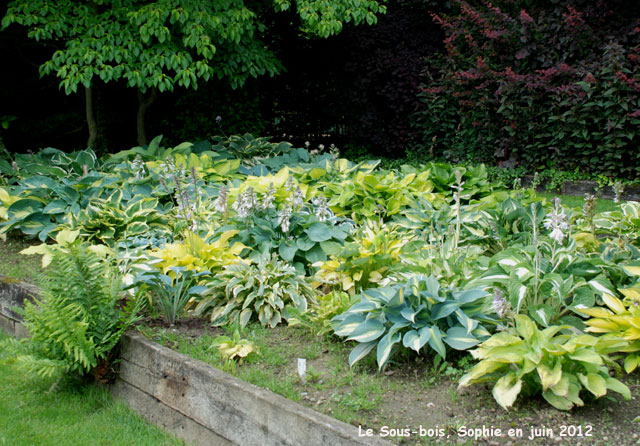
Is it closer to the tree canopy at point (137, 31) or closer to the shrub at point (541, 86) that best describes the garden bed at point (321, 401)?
the tree canopy at point (137, 31)

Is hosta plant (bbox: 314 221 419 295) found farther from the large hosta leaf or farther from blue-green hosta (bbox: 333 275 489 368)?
the large hosta leaf

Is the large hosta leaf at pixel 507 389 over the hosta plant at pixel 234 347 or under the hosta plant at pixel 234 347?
over

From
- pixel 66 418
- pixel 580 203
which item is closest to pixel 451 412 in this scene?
pixel 66 418

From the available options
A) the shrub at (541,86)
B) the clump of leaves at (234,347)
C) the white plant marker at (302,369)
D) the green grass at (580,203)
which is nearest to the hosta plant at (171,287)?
the clump of leaves at (234,347)

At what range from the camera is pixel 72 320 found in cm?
343

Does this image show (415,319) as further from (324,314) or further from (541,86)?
(541,86)

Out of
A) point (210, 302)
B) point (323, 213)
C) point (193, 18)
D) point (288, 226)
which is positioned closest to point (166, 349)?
point (210, 302)

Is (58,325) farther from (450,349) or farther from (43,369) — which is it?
(450,349)

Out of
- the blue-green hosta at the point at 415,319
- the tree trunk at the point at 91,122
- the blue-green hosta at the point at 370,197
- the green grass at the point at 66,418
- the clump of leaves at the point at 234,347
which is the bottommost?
the green grass at the point at 66,418

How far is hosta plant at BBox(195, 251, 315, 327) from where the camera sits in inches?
151

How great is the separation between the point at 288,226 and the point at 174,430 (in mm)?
1671

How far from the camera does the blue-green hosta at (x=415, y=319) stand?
118 inches

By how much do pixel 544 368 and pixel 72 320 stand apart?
2608 millimetres

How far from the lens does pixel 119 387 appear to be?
3639mm
